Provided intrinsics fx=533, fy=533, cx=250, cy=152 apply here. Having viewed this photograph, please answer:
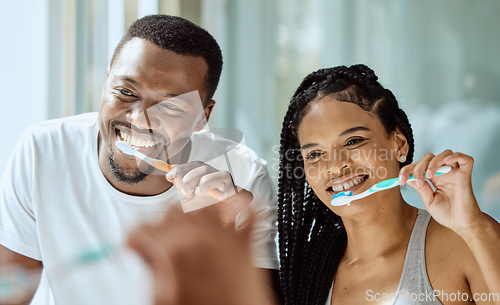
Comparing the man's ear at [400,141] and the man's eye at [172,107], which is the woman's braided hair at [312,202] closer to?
the man's ear at [400,141]

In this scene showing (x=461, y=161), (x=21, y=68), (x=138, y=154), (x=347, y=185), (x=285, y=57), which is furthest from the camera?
(x=285, y=57)

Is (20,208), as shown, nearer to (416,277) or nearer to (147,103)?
(147,103)

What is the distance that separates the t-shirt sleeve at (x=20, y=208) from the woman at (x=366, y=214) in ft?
1.29

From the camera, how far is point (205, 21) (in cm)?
152

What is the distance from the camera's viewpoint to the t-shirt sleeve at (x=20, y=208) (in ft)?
2.73

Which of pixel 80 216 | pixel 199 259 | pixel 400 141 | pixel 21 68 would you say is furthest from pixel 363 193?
pixel 21 68

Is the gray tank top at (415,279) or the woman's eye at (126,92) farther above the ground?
the woman's eye at (126,92)

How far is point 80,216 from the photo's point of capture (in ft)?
2.76

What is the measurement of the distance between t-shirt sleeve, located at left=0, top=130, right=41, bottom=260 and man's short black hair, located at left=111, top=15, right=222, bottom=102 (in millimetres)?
227

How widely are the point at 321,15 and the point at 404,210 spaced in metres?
0.83

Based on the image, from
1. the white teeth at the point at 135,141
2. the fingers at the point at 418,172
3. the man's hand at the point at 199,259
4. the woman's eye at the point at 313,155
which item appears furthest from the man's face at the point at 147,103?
the fingers at the point at 418,172

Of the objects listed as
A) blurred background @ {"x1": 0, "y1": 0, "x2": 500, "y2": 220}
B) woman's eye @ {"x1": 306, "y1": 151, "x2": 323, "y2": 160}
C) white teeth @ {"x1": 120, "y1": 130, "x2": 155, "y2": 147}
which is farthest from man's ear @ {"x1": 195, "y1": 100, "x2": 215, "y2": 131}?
blurred background @ {"x1": 0, "y1": 0, "x2": 500, "y2": 220}

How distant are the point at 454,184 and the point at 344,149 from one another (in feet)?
0.50

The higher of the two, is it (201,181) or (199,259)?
(201,181)
